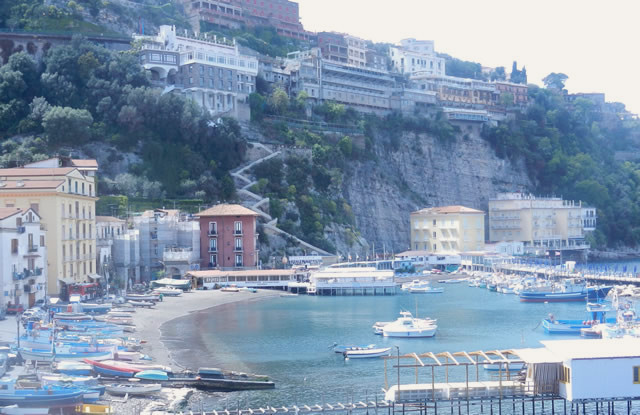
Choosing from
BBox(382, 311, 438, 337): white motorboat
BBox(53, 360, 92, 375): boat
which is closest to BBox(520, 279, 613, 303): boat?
BBox(382, 311, 438, 337): white motorboat

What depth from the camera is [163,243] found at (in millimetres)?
72312

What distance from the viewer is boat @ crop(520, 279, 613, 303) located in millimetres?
68438

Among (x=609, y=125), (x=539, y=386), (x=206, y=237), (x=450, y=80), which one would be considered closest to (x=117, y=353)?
(x=539, y=386)

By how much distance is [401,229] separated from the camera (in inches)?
3927

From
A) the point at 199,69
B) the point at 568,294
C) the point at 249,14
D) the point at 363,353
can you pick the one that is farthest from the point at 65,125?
the point at 249,14

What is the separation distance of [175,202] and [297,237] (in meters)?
12.4

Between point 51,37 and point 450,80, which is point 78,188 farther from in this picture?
point 450,80

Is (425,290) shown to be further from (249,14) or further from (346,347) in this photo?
(249,14)

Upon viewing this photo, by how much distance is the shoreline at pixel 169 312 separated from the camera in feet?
133

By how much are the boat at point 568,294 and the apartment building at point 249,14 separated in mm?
55876

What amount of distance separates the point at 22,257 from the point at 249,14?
243 ft

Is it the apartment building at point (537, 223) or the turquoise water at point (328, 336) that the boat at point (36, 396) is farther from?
the apartment building at point (537, 223)

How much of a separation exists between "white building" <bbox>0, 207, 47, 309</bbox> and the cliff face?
4848cm

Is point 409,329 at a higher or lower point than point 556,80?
lower
